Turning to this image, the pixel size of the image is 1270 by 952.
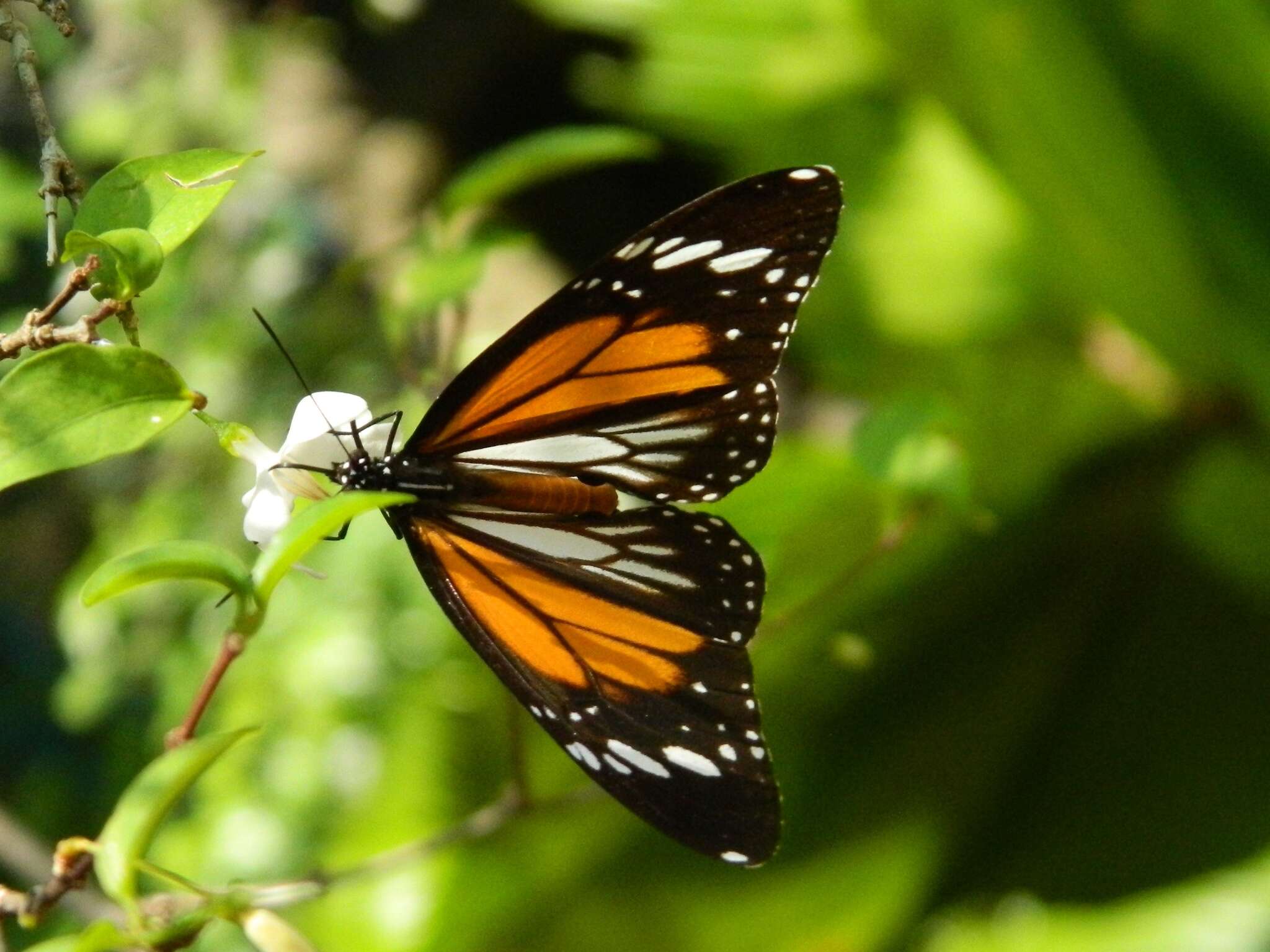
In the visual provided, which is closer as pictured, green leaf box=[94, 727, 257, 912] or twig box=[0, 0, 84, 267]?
green leaf box=[94, 727, 257, 912]

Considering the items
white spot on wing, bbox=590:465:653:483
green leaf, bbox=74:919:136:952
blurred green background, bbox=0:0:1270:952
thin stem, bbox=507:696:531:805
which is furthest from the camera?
blurred green background, bbox=0:0:1270:952

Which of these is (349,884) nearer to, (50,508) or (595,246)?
(595,246)

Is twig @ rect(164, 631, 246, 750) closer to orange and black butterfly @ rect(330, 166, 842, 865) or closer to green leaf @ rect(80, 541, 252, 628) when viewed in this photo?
green leaf @ rect(80, 541, 252, 628)

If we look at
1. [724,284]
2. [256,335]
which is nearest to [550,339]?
[724,284]

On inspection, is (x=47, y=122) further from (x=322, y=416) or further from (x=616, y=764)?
(x=616, y=764)

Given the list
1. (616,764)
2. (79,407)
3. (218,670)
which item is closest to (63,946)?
(218,670)

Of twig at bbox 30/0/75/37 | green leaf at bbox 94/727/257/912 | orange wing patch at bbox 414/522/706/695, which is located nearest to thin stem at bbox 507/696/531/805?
orange wing patch at bbox 414/522/706/695

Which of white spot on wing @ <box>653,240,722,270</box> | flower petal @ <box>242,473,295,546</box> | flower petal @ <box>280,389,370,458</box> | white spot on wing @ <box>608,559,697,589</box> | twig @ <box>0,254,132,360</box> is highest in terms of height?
white spot on wing @ <box>653,240,722,270</box>
